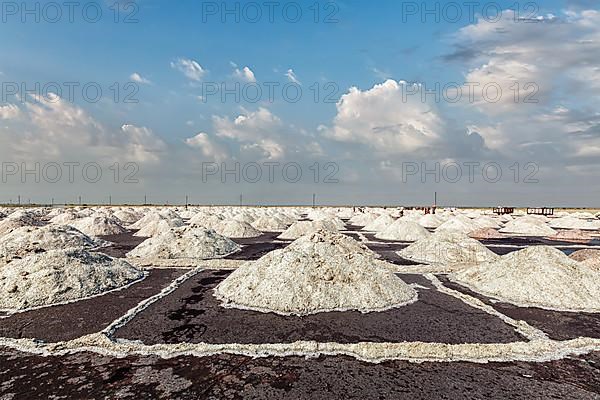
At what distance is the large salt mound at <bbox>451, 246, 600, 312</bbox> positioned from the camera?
15.0 metres

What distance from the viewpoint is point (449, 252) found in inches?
976

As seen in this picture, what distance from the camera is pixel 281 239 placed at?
38.0 meters

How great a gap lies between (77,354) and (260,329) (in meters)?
4.98

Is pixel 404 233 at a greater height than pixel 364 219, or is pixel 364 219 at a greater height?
pixel 364 219

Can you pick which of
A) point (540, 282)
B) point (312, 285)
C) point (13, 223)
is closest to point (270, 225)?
point (13, 223)

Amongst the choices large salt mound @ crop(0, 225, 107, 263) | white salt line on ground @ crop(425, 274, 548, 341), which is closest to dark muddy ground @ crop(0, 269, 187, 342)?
large salt mound @ crop(0, 225, 107, 263)

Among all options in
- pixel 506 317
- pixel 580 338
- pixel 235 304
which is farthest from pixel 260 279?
pixel 580 338

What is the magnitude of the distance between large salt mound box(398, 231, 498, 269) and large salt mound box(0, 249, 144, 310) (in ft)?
59.7

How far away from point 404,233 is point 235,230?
18.1 m

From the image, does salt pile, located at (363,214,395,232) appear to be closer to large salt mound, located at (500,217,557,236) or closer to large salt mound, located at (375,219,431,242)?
large salt mound, located at (375,219,431,242)

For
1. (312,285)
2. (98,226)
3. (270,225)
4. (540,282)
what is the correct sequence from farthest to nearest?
1. (270,225)
2. (98,226)
3. (540,282)
4. (312,285)

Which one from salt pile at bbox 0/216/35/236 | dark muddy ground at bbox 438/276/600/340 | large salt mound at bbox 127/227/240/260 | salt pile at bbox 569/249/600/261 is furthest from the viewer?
salt pile at bbox 0/216/35/236

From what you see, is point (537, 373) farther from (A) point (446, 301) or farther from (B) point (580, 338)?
(A) point (446, 301)

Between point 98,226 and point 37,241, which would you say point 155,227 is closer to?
point 98,226
